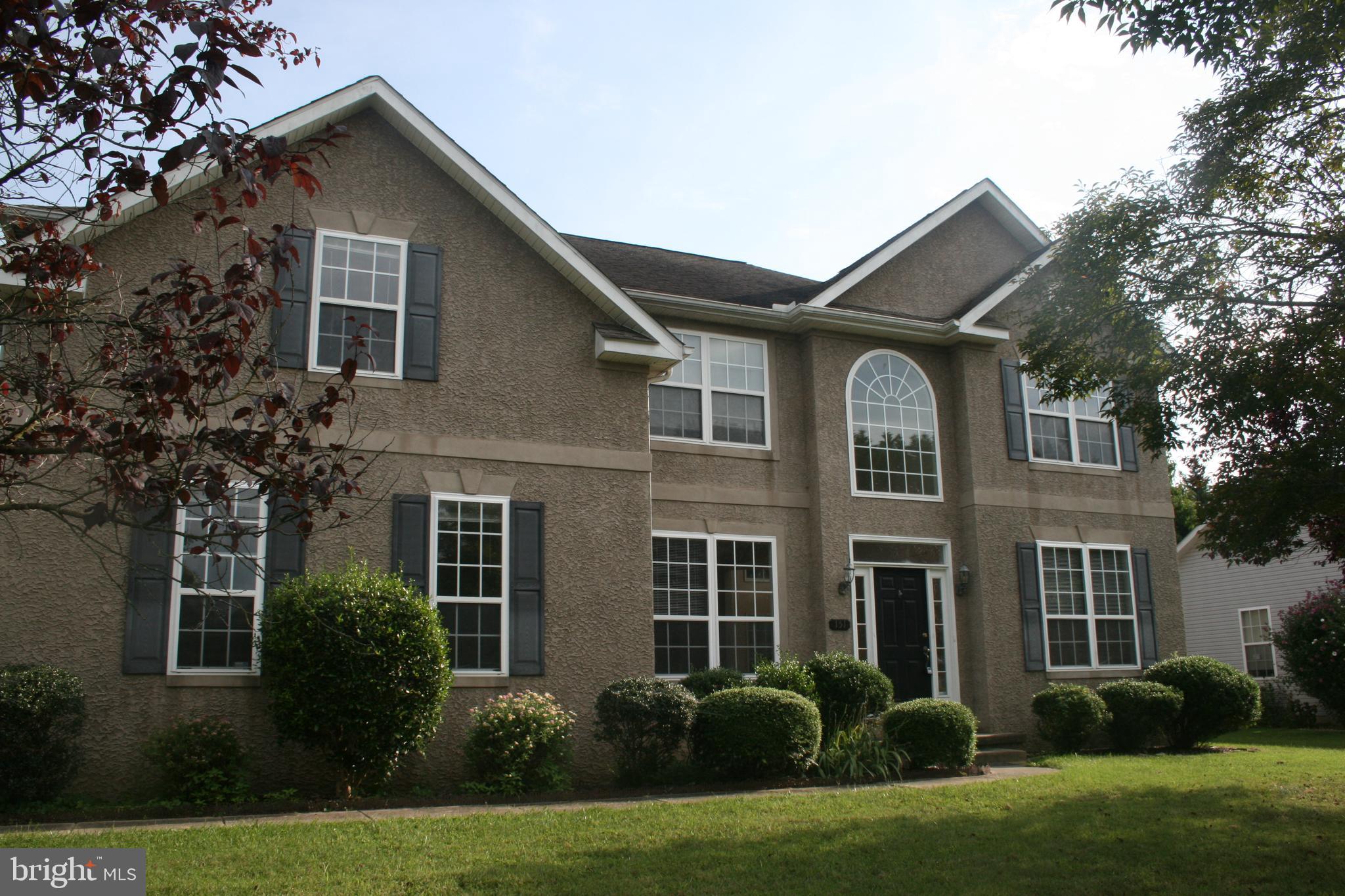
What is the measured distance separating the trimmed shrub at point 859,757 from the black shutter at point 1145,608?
6.40 meters

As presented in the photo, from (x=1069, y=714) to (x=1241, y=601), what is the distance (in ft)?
47.6

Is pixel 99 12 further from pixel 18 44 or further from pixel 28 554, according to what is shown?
pixel 28 554

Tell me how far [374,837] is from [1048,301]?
8.48 meters

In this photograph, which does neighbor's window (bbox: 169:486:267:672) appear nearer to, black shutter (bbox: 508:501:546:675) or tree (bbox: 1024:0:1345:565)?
black shutter (bbox: 508:501:546:675)

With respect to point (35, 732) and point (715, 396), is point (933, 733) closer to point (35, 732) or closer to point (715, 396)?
point (715, 396)

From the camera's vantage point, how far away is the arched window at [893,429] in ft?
52.5

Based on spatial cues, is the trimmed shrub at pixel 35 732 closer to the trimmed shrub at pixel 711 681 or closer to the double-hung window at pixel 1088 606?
the trimmed shrub at pixel 711 681

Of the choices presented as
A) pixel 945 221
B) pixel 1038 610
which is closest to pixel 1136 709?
pixel 1038 610

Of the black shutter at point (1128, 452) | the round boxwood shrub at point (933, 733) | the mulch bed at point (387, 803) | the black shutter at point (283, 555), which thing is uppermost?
the black shutter at point (1128, 452)

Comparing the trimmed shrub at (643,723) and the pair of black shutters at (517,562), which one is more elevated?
the pair of black shutters at (517,562)

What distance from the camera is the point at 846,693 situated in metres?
13.5

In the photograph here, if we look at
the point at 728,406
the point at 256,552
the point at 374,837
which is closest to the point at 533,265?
the point at 728,406

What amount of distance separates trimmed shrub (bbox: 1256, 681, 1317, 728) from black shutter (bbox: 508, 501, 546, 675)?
659 inches

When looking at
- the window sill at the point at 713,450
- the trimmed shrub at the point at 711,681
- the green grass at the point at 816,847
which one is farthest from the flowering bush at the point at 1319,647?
the trimmed shrub at the point at 711,681
